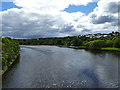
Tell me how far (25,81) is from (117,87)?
1551cm

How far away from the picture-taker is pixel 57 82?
1684 centimetres

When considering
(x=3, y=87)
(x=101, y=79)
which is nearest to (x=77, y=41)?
(x=101, y=79)

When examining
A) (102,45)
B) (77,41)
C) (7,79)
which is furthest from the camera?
(77,41)

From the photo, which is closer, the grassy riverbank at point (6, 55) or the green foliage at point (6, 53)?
the green foliage at point (6, 53)

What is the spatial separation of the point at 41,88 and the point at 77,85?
5792 millimetres

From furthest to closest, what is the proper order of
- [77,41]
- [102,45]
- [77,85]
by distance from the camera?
[77,41]
[102,45]
[77,85]

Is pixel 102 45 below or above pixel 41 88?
above

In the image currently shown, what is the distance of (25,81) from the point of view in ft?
57.1

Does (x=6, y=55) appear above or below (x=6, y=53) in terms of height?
below

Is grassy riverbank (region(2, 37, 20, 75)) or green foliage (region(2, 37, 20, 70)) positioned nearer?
green foliage (region(2, 37, 20, 70))

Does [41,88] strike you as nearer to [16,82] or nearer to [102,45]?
[16,82]

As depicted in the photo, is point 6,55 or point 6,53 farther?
point 6,53

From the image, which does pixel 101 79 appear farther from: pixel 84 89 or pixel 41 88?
pixel 41 88

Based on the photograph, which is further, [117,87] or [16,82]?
[16,82]
